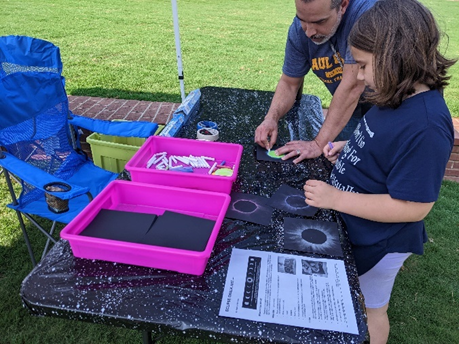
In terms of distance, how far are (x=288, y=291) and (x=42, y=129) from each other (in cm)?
187

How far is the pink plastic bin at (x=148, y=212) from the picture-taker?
0.91m

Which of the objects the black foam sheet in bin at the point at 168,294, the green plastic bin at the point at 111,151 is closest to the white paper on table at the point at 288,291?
the black foam sheet in bin at the point at 168,294

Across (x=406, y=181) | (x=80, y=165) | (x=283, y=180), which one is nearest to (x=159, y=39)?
(x=80, y=165)

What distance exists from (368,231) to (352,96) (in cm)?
68

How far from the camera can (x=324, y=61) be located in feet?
5.75

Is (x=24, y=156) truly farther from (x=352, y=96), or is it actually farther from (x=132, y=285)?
(x=352, y=96)

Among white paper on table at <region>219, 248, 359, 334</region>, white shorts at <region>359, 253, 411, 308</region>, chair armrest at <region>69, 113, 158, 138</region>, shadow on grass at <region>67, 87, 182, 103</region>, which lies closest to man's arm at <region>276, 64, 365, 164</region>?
white shorts at <region>359, 253, 411, 308</region>

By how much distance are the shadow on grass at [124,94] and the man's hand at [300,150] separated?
284 centimetres

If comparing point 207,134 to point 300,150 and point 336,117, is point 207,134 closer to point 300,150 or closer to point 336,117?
point 300,150

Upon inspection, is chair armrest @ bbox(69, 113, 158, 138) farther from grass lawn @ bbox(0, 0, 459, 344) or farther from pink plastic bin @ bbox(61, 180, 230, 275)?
pink plastic bin @ bbox(61, 180, 230, 275)

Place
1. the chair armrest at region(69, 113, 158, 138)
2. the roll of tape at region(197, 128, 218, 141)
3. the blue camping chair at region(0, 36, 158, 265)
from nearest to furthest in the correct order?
the roll of tape at region(197, 128, 218, 141) < the blue camping chair at region(0, 36, 158, 265) < the chair armrest at region(69, 113, 158, 138)

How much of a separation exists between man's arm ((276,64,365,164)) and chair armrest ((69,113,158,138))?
88cm

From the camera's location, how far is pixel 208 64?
5.72 metres

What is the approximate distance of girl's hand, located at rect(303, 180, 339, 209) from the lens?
1.15 m
